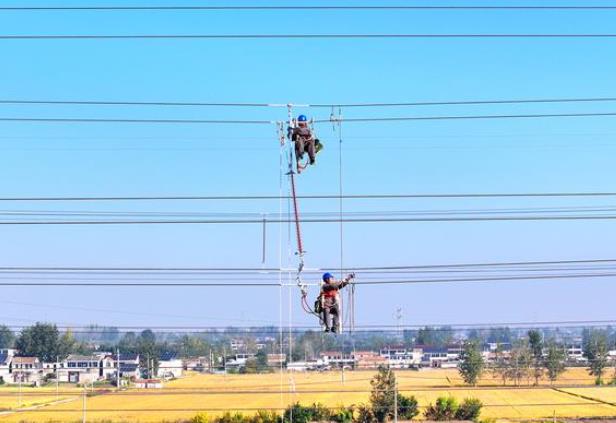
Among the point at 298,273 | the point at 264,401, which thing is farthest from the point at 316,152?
the point at 264,401

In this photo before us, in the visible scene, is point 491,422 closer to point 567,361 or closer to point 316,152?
point 567,361

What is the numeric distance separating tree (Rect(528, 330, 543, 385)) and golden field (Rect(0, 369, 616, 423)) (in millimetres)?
1610

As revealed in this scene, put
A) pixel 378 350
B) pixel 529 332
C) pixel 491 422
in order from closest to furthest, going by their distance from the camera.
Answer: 1. pixel 491 422
2. pixel 529 332
3. pixel 378 350

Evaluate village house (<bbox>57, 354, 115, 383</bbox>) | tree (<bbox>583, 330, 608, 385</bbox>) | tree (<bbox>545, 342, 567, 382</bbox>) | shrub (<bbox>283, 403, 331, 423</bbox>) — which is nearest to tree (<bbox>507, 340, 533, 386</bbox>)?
tree (<bbox>545, 342, 567, 382</bbox>)

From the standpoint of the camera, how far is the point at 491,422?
142 feet

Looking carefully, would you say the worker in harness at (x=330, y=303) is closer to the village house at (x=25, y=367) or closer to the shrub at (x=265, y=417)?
the shrub at (x=265, y=417)

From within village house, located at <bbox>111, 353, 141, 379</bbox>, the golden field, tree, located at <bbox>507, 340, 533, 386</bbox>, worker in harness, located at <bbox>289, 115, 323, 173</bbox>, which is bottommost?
the golden field

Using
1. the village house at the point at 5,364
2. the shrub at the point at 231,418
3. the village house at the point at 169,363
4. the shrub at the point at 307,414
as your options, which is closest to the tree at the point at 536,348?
the shrub at the point at 307,414

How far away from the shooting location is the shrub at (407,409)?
44.2 metres

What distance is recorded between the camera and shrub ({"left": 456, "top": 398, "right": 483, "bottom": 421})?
4462cm

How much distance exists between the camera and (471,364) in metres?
57.8

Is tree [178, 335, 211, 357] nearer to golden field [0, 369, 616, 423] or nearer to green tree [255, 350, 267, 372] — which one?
golden field [0, 369, 616, 423]

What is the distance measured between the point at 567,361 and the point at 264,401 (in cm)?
2117

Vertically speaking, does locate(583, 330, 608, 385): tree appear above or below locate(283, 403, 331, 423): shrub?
above
